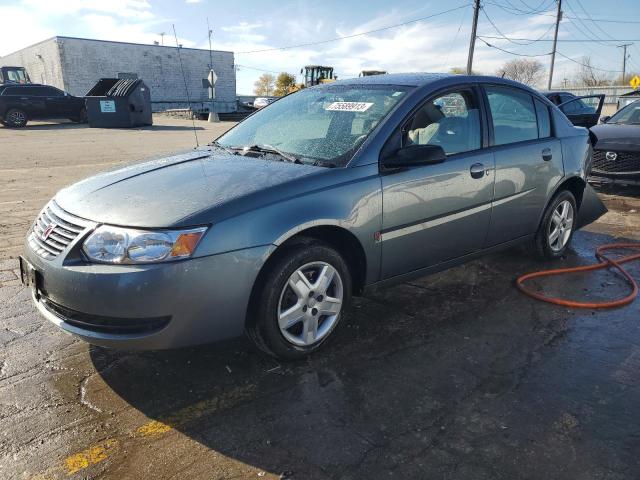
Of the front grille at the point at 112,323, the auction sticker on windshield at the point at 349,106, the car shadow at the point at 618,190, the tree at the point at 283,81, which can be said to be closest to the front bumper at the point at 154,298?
the front grille at the point at 112,323

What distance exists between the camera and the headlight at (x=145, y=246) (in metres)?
2.47

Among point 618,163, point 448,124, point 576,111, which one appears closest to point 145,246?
point 448,124

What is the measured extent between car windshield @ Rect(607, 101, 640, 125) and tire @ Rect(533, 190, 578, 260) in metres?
4.88

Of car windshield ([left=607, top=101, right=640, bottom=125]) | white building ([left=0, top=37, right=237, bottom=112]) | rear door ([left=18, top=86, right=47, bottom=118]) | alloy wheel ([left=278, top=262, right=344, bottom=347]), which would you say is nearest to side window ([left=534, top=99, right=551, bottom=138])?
alloy wheel ([left=278, top=262, right=344, bottom=347])

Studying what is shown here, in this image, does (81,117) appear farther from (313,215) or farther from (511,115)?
(313,215)

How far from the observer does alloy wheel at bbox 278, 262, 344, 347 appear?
289 centimetres

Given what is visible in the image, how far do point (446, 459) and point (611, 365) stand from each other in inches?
57.9

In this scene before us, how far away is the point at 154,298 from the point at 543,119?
3723 millimetres

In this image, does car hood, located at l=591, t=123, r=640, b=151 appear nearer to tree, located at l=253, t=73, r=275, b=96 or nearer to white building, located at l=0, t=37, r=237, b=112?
white building, located at l=0, t=37, r=237, b=112

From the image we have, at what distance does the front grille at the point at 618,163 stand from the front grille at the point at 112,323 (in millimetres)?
7615

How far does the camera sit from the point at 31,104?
22016 mm

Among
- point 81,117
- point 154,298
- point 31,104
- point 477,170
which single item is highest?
point 31,104

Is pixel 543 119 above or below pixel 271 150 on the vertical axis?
above

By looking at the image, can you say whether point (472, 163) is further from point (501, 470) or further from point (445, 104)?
point (501, 470)
